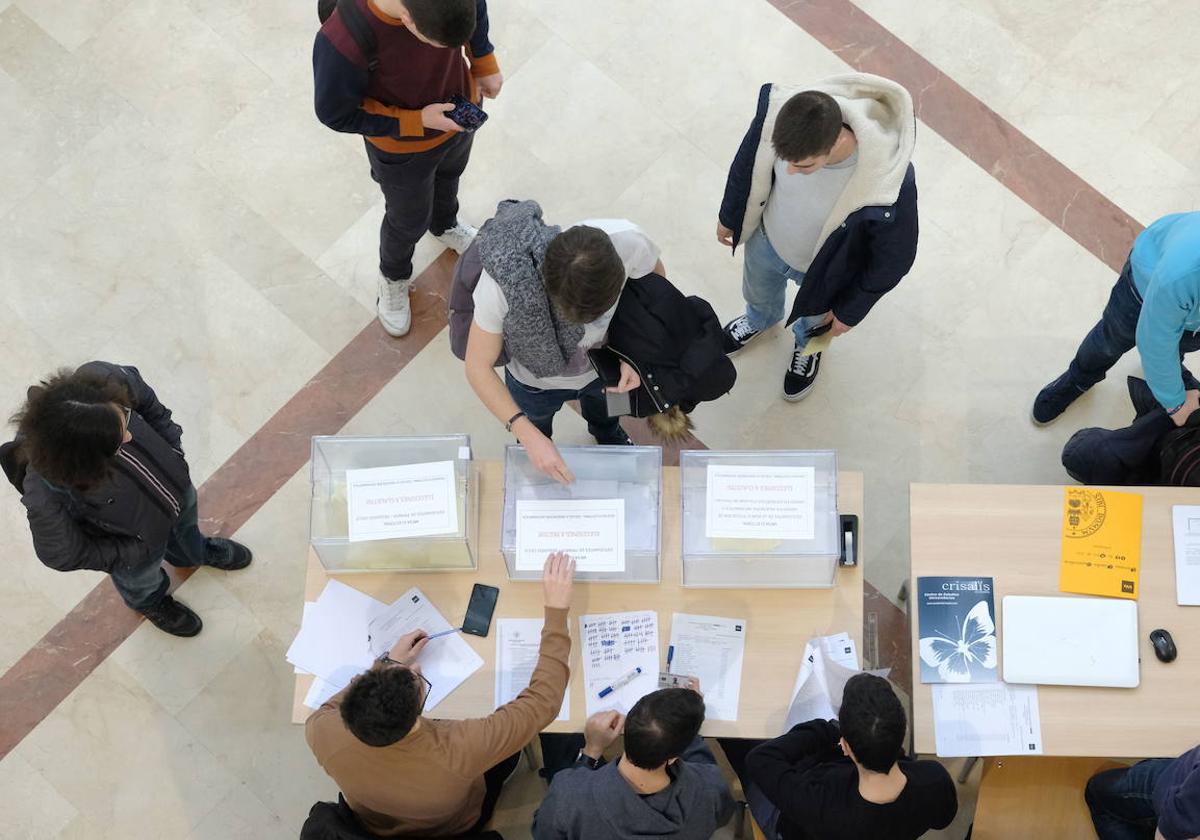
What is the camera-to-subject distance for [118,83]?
14.5 feet

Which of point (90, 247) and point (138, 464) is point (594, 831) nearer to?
point (138, 464)

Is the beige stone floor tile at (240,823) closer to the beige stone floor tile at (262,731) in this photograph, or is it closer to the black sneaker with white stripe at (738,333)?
the beige stone floor tile at (262,731)

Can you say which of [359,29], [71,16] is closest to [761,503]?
[359,29]

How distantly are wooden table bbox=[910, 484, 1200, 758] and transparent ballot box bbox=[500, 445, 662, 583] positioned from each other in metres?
0.78

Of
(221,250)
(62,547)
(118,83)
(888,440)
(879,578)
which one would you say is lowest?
(879,578)

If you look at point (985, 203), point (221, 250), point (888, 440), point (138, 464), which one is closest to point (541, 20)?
point (221, 250)

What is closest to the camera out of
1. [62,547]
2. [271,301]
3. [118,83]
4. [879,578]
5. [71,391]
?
[71,391]

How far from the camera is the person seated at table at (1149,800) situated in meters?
2.54

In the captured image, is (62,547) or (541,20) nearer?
(62,547)

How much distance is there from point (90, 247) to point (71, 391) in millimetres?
1879

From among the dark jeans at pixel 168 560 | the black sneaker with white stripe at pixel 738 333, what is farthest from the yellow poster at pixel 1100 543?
the dark jeans at pixel 168 560

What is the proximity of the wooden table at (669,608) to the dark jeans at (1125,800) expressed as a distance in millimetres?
833

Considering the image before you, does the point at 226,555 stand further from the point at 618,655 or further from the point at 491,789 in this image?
the point at 618,655

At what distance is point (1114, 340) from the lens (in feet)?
11.4
